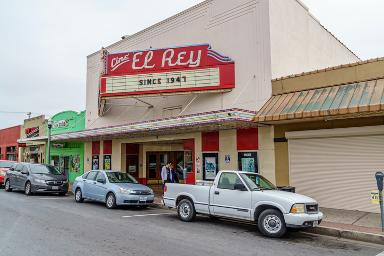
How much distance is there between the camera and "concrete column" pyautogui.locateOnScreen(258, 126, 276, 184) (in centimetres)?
1434

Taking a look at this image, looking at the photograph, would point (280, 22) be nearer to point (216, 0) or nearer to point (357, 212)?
point (216, 0)

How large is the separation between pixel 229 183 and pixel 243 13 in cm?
872

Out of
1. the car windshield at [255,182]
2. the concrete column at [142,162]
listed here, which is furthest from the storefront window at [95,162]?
the car windshield at [255,182]

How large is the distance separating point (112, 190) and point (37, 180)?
6.26 metres

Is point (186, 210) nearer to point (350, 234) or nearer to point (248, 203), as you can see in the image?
point (248, 203)

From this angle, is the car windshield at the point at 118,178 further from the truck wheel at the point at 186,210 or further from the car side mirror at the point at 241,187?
the car side mirror at the point at 241,187

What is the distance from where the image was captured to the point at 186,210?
36.3 feet

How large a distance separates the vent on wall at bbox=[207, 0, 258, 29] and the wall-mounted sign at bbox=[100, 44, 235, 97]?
1344mm

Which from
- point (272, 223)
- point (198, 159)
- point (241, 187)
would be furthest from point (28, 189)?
point (272, 223)

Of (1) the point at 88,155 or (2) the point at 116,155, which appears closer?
(2) the point at 116,155

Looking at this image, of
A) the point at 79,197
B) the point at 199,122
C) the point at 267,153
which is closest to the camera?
the point at 199,122

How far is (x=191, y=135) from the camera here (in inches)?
695

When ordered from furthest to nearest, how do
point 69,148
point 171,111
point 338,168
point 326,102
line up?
point 69,148 < point 171,111 < point 338,168 < point 326,102

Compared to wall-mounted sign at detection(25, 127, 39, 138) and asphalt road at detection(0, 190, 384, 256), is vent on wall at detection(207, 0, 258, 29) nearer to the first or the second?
asphalt road at detection(0, 190, 384, 256)
